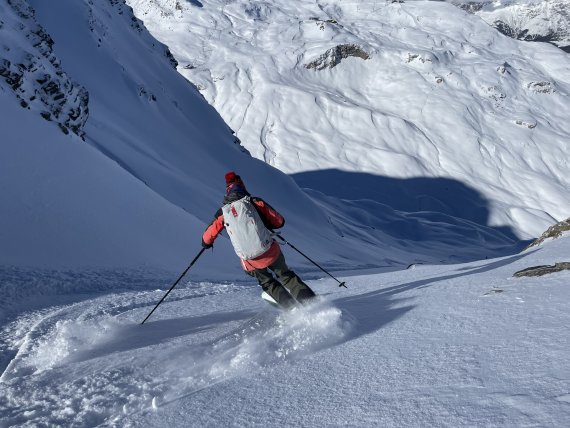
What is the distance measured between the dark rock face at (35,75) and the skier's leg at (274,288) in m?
7.96

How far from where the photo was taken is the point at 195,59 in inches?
5025

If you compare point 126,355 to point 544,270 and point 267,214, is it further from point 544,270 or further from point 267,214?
point 544,270

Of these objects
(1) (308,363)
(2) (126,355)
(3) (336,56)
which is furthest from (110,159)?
(3) (336,56)

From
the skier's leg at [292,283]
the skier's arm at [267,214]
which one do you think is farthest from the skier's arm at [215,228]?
the skier's leg at [292,283]

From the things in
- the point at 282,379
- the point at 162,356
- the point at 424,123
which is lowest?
the point at 424,123

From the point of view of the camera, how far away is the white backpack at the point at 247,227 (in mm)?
6109

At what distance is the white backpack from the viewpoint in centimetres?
611

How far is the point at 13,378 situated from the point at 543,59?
169 meters

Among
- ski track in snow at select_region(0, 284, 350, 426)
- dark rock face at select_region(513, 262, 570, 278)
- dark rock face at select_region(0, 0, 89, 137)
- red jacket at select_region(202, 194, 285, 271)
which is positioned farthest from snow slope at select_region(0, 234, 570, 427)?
dark rock face at select_region(0, 0, 89, 137)

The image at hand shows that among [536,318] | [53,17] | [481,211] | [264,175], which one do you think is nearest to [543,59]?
[481,211]

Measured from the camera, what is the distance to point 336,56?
130m

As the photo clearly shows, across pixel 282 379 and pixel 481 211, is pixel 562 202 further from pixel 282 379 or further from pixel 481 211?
pixel 282 379

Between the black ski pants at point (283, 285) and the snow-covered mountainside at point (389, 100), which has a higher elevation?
the black ski pants at point (283, 285)

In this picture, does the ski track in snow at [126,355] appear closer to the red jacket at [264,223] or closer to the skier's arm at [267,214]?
the red jacket at [264,223]
